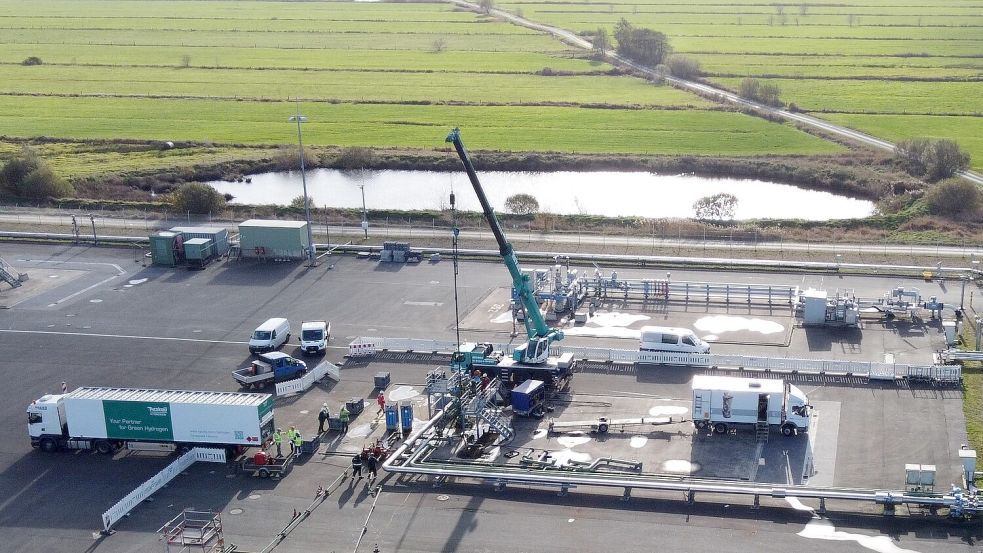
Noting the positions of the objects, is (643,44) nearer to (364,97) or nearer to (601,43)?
(601,43)

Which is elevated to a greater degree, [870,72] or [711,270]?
[870,72]

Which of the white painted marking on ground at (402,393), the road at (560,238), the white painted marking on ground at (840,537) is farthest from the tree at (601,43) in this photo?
the white painted marking on ground at (840,537)

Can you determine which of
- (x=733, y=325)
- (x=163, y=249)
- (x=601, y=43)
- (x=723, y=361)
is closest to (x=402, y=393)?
(x=723, y=361)

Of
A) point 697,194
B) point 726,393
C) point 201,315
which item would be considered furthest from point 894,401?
point 697,194

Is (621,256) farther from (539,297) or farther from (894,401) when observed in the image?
(894,401)

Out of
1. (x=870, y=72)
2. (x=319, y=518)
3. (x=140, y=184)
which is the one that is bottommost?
(x=319, y=518)

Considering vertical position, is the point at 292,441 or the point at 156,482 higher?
the point at 292,441

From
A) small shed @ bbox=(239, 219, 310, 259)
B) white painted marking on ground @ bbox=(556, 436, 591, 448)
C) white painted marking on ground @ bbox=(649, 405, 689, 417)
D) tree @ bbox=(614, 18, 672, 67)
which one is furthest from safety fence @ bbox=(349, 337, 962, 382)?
tree @ bbox=(614, 18, 672, 67)
